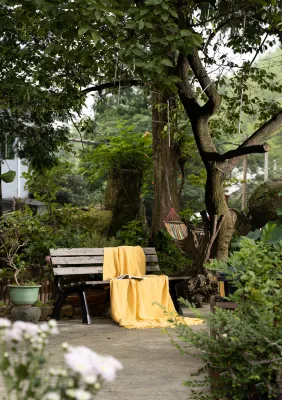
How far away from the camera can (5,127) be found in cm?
1005

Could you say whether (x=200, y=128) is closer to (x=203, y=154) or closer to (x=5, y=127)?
(x=203, y=154)

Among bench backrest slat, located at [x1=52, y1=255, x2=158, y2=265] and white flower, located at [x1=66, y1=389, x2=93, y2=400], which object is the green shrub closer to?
bench backrest slat, located at [x1=52, y1=255, x2=158, y2=265]

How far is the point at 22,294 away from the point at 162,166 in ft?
14.7

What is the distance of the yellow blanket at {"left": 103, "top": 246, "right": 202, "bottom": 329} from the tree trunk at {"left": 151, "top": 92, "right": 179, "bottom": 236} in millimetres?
2665

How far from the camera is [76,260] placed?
822 centimetres

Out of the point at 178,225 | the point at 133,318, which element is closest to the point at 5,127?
the point at 178,225

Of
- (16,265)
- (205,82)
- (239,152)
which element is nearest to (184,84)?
(205,82)

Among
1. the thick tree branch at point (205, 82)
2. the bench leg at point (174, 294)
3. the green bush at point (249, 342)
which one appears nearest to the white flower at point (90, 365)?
the green bush at point (249, 342)

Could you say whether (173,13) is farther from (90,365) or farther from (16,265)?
(90,365)

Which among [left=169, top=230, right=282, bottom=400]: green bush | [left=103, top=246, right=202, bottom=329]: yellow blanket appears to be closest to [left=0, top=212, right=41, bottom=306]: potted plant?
[left=103, top=246, right=202, bottom=329]: yellow blanket

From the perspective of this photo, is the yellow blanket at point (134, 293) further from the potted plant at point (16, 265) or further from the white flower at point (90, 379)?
the white flower at point (90, 379)

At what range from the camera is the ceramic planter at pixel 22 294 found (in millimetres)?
7562

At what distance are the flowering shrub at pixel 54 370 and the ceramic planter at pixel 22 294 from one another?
5.73m

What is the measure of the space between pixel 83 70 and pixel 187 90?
178cm
